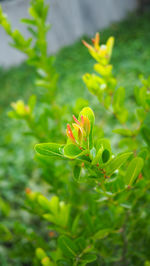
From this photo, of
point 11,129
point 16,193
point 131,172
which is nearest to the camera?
point 131,172

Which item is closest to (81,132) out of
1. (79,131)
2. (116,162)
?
(79,131)

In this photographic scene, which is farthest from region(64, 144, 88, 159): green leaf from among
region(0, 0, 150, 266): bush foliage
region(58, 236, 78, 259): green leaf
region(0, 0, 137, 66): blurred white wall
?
region(0, 0, 137, 66): blurred white wall

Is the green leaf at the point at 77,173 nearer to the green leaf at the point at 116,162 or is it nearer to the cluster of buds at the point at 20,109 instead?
the green leaf at the point at 116,162

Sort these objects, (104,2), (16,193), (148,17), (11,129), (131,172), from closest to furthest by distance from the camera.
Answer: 1. (131,172)
2. (16,193)
3. (11,129)
4. (148,17)
5. (104,2)

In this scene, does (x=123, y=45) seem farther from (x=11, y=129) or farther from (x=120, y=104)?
(x=120, y=104)

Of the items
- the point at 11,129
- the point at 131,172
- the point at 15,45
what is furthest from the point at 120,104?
the point at 11,129

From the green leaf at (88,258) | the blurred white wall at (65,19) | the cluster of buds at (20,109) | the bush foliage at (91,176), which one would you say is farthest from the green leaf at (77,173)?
the blurred white wall at (65,19)

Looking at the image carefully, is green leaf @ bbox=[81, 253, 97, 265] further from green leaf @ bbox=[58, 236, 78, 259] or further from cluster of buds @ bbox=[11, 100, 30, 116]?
cluster of buds @ bbox=[11, 100, 30, 116]
